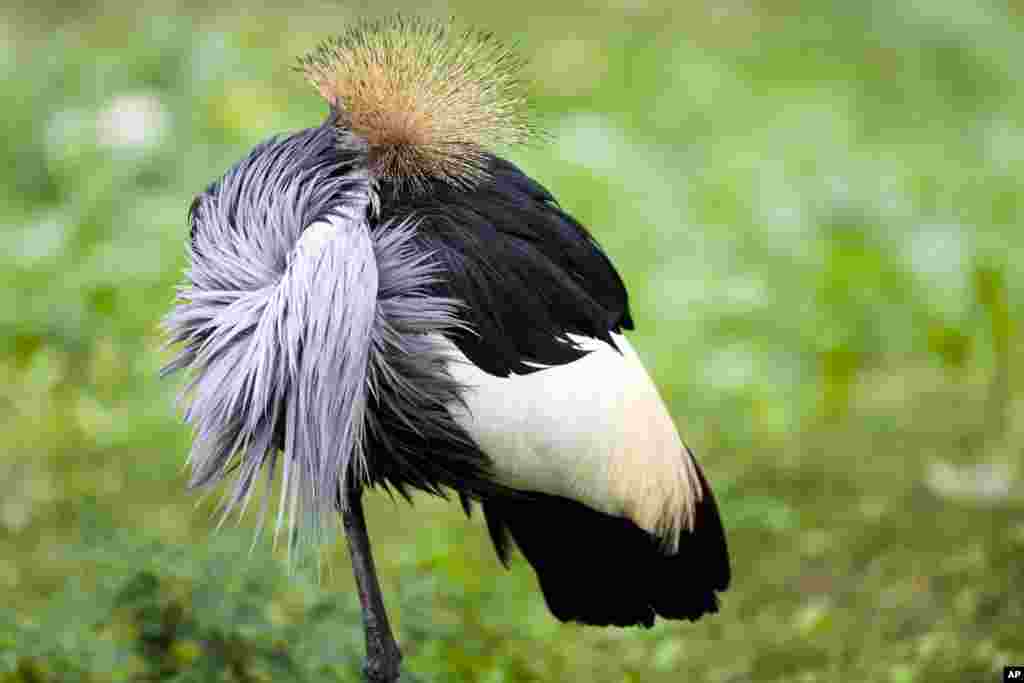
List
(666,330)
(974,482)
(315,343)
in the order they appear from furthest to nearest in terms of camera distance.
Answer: (666,330) → (974,482) → (315,343)

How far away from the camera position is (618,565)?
2.23 m

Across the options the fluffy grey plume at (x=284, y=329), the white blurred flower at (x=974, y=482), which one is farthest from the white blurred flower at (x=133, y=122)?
the fluffy grey plume at (x=284, y=329)

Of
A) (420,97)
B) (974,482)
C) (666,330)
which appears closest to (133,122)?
(666,330)

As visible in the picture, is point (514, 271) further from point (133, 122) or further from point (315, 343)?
point (133, 122)

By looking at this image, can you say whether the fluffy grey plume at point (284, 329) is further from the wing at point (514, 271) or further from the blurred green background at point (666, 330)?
the blurred green background at point (666, 330)

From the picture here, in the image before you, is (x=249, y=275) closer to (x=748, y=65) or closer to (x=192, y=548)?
(x=192, y=548)

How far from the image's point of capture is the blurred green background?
2.68 metres

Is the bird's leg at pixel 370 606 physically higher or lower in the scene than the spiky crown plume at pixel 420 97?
lower

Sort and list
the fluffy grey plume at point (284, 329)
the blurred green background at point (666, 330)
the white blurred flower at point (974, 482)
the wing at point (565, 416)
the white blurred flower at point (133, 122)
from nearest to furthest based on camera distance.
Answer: the fluffy grey plume at point (284, 329) → the wing at point (565, 416) → the blurred green background at point (666, 330) → the white blurred flower at point (974, 482) → the white blurred flower at point (133, 122)

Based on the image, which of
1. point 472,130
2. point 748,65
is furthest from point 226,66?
point 472,130

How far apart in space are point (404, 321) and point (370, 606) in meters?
0.42

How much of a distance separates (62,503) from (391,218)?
1916 millimetres

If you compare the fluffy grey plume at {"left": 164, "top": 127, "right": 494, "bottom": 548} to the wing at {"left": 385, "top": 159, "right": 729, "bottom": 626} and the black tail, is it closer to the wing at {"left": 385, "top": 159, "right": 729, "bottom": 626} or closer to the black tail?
the wing at {"left": 385, "top": 159, "right": 729, "bottom": 626}

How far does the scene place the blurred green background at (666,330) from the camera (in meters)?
2.68
